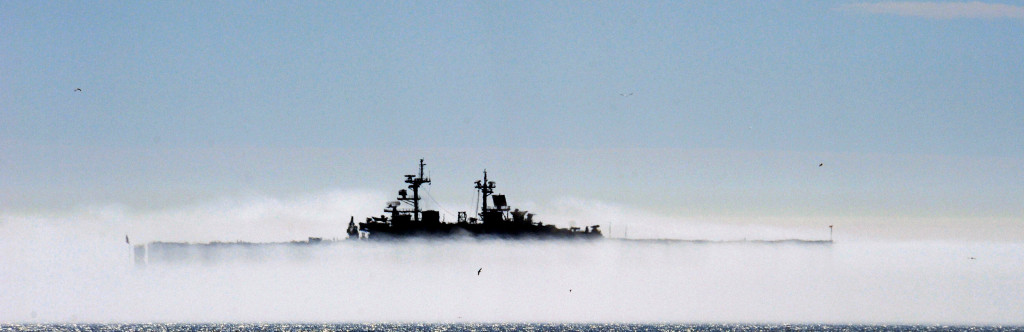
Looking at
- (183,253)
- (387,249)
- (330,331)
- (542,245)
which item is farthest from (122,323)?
(542,245)

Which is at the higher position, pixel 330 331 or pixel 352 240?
pixel 352 240

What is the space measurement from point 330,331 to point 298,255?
8.68 m

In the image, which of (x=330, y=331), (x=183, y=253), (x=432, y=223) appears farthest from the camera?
(x=183, y=253)

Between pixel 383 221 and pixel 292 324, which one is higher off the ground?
pixel 383 221

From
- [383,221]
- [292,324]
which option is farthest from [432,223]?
[292,324]

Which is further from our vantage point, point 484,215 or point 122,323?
point 122,323

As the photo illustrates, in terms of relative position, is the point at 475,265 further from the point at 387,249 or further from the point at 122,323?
the point at 122,323

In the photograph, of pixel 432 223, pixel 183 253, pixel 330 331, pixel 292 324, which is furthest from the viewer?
pixel 292 324

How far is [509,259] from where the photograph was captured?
101 metres

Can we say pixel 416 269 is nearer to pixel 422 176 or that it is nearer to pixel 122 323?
pixel 422 176

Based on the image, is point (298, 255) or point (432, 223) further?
point (298, 255)

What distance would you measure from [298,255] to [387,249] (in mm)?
15550

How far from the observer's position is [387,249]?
10088 centimetres

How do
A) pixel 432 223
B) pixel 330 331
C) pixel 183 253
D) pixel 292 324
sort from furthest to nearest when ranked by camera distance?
pixel 292 324 → pixel 183 253 → pixel 330 331 → pixel 432 223
